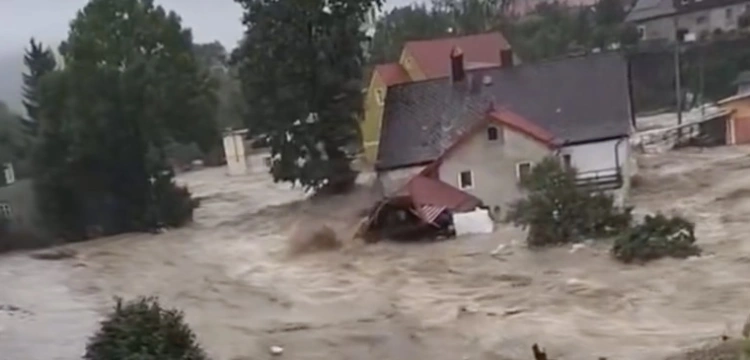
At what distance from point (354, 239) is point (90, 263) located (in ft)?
24.9

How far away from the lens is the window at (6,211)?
3338 centimetres

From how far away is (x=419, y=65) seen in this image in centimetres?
4350

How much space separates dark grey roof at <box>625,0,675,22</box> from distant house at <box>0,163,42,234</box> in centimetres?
3398

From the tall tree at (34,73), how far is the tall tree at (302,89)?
6773 mm

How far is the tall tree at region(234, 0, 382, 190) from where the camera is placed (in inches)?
1359

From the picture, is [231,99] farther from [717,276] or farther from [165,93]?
[717,276]

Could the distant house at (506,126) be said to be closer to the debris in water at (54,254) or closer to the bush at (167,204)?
the bush at (167,204)

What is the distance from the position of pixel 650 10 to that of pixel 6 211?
35.9m

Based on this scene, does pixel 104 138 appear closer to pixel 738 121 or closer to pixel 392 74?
pixel 392 74

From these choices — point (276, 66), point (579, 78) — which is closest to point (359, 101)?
point (276, 66)

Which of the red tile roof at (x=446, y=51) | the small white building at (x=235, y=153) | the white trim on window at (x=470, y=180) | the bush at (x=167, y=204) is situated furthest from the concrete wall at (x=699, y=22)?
the bush at (x=167, y=204)

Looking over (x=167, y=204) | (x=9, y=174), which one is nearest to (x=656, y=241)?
(x=167, y=204)

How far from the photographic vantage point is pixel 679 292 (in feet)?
65.3

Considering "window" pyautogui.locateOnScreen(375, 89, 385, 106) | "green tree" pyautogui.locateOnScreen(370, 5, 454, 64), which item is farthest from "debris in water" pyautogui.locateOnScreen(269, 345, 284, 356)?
"green tree" pyautogui.locateOnScreen(370, 5, 454, 64)
